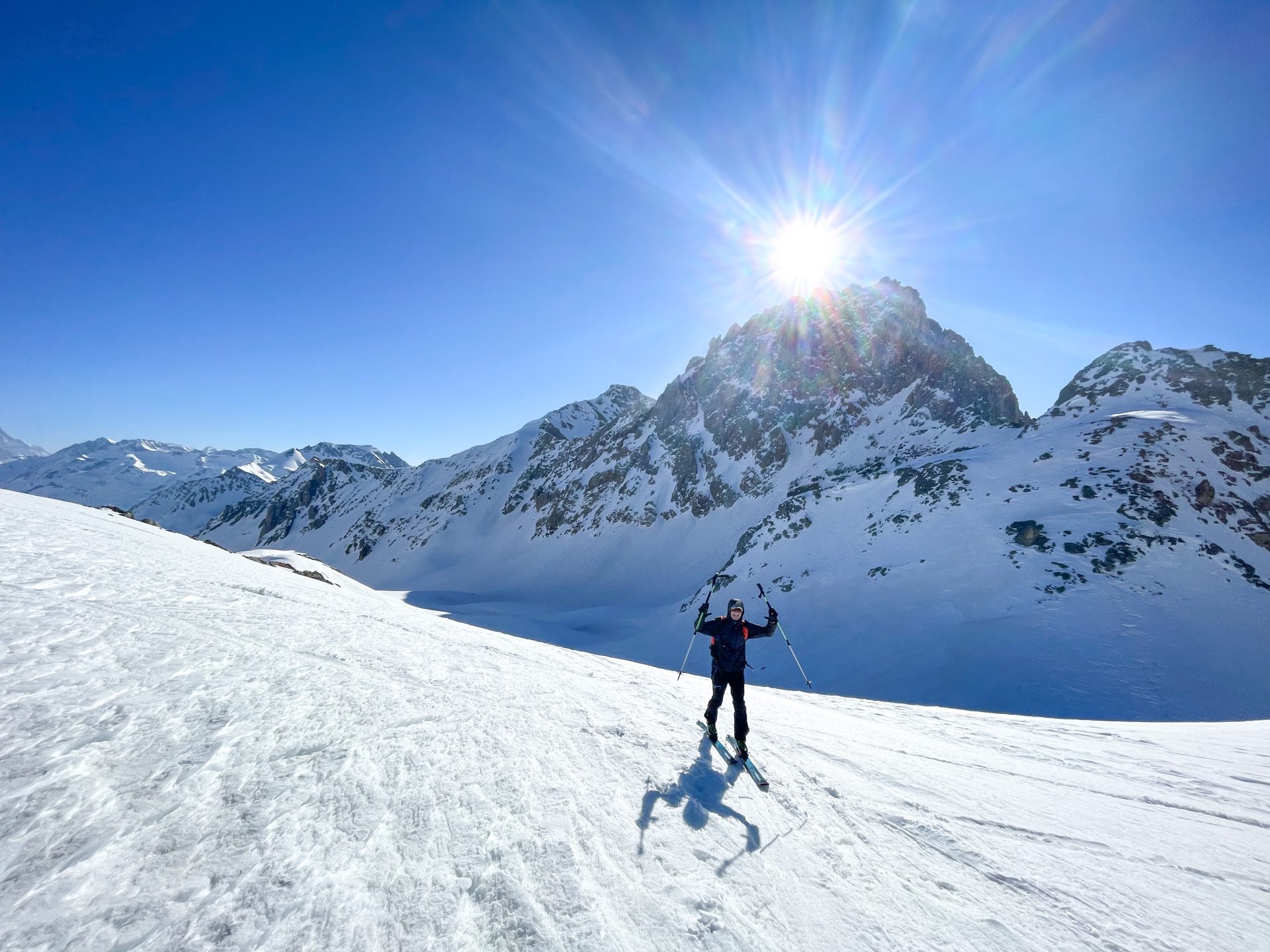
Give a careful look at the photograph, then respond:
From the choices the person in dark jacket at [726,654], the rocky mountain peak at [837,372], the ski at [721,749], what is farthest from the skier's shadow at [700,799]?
the rocky mountain peak at [837,372]

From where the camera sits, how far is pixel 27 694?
457cm

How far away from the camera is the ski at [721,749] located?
6.32m

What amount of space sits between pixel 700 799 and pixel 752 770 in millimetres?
1109

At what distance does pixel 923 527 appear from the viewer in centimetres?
2762

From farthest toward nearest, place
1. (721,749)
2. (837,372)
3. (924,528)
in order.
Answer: (837,372) → (924,528) → (721,749)

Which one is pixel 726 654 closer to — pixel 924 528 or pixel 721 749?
pixel 721 749

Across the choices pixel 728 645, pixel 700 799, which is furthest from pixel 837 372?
pixel 700 799

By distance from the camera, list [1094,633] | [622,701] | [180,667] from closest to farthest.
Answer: [180,667] < [622,701] < [1094,633]

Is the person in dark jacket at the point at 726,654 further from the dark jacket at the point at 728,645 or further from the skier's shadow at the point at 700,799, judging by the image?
the skier's shadow at the point at 700,799

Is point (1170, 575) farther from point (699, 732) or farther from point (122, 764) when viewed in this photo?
point (122, 764)

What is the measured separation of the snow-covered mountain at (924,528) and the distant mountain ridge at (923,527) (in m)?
0.13

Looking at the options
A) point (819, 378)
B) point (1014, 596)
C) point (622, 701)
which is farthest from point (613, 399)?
point (622, 701)

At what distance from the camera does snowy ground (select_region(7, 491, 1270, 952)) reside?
2957 mm

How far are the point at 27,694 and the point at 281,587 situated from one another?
8.78 metres
